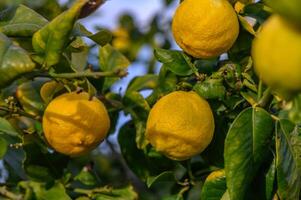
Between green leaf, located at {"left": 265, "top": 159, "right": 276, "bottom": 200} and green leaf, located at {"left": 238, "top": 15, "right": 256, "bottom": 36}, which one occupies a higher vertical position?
green leaf, located at {"left": 238, "top": 15, "right": 256, "bottom": 36}

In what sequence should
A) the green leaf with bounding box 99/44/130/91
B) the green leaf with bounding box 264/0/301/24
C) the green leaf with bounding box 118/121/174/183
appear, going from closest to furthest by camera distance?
1. the green leaf with bounding box 264/0/301/24
2. the green leaf with bounding box 118/121/174/183
3. the green leaf with bounding box 99/44/130/91

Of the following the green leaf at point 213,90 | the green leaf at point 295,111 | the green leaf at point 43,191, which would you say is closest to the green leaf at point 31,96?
the green leaf at point 43,191

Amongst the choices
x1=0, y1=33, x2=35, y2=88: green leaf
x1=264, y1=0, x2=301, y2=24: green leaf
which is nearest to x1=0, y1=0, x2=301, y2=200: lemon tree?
x1=0, y1=33, x2=35, y2=88: green leaf

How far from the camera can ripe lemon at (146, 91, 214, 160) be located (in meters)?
1.09

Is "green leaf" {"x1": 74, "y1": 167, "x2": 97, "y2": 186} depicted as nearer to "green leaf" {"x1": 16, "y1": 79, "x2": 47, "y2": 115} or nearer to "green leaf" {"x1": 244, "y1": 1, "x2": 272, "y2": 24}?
"green leaf" {"x1": 16, "y1": 79, "x2": 47, "y2": 115}

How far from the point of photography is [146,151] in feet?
4.35

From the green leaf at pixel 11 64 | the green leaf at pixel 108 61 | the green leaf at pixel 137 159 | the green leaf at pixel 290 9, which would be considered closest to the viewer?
the green leaf at pixel 290 9

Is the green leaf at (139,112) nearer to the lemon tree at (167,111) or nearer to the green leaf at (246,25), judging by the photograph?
the lemon tree at (167,111)

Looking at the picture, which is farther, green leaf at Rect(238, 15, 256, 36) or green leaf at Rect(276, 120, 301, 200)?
green leaf at Rect(238, 15, 256, 36)

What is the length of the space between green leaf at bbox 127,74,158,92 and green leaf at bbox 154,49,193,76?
1.13ft

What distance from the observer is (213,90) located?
45.4 inches

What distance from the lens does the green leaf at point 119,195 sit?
1.31 meters

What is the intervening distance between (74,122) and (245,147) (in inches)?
12.0

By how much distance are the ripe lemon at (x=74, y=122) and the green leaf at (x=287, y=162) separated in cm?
32
